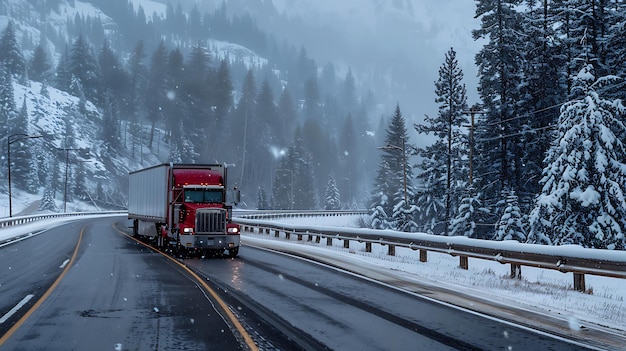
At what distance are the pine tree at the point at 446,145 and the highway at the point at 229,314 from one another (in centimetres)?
3175

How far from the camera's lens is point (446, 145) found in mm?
48906

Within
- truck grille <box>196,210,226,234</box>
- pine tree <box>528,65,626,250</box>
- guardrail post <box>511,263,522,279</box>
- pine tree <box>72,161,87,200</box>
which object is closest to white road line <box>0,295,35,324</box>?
truck grille <box>196,210,226,234</box>

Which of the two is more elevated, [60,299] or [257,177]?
[257,177]

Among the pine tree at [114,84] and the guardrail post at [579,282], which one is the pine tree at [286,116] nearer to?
the pine tree at [114,84]

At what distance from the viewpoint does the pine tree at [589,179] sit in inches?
942

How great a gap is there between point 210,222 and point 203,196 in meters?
1.50

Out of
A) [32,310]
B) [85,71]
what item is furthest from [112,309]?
[85,71]

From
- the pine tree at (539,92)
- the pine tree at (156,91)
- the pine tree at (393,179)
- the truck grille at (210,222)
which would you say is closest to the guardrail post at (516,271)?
the truck grille at (210,222)

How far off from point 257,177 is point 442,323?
415 feet

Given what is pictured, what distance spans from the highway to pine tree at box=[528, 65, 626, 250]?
40.3ft

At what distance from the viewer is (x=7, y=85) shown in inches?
3925

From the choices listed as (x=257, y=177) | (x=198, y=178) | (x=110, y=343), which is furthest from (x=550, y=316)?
(x=257, y=177)

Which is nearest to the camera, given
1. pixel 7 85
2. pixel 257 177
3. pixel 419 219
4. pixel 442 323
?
pixel 442 323

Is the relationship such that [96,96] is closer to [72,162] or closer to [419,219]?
[72,162]
